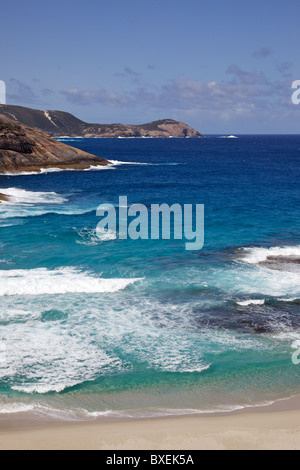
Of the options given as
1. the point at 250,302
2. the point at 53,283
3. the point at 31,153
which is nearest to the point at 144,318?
the point at 250,302

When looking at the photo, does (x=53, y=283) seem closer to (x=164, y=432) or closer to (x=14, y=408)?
(x=14, y=408)

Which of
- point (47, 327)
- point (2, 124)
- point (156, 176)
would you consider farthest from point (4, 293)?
point (2, 124)

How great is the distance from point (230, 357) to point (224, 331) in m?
1.94

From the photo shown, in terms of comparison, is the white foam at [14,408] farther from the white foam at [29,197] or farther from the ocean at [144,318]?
the white foam at [29,197]

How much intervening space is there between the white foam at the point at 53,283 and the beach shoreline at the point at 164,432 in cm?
977

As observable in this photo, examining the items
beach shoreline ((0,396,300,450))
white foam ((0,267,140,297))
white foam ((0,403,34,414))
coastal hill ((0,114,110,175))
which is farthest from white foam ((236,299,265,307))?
coastal hill ((0,114,110,175))

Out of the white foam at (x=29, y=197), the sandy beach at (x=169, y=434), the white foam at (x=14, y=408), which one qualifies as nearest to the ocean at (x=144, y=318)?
the white foam at (x=14, y=408)

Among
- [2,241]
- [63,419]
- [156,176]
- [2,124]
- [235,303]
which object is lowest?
[63,419]

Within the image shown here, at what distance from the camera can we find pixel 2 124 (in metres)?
72.9

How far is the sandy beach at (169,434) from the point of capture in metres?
10.6

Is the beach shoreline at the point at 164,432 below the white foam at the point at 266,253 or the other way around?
below

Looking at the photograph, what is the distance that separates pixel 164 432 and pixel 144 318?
786 centimetres

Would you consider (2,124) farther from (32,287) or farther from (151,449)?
(151,449)

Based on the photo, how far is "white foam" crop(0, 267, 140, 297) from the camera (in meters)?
21.8
